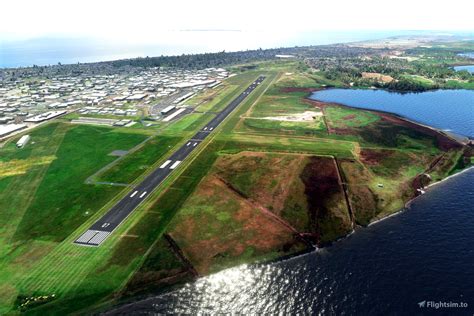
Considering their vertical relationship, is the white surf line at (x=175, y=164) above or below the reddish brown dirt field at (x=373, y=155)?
above

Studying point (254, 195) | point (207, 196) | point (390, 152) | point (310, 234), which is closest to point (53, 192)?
point (207, 196)

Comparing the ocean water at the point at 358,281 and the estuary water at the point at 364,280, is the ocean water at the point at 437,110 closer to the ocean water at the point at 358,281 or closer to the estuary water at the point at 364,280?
the estuary water at the point at 364,280

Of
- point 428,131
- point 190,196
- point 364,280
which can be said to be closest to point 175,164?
point 190,196

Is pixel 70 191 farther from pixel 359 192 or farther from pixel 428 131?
pixel 428 131

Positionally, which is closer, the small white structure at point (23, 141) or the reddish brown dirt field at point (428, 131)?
the reddish brown dirt field at point (428, 131)

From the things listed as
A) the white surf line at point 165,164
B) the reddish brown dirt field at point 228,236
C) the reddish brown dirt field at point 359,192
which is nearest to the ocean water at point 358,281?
the reddish brown dirt field at point 228,236

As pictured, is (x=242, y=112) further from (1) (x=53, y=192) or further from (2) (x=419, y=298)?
(2) (x=419, y=298)

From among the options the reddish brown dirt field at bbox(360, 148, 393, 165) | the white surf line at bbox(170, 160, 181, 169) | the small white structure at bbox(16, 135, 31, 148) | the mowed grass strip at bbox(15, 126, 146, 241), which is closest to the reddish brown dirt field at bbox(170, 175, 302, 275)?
the white surf line at bbox(170, 160, 181, 169)

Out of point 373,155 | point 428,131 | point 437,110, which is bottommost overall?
point 373,155
